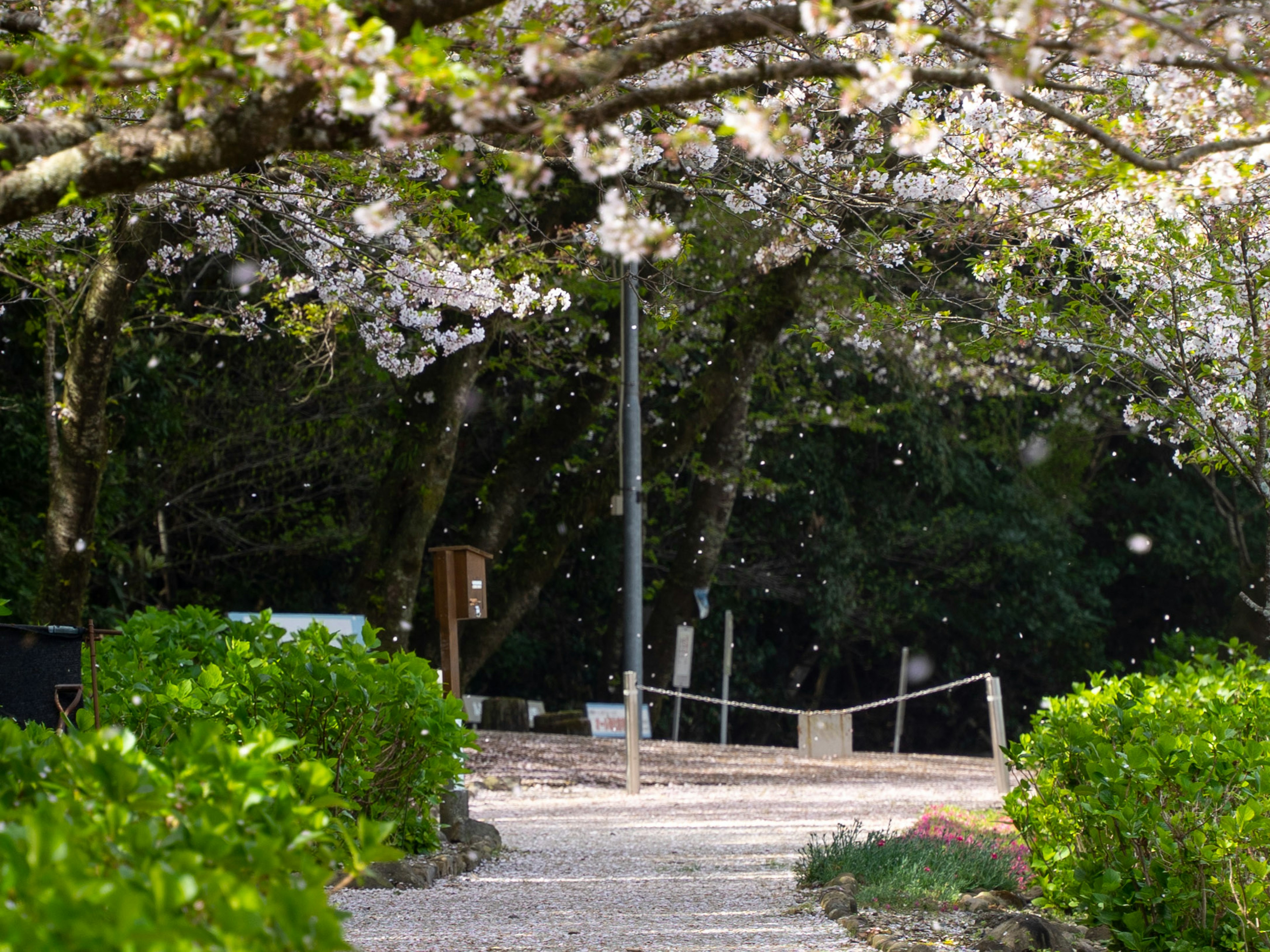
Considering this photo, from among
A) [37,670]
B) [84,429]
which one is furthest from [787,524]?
[37,670]

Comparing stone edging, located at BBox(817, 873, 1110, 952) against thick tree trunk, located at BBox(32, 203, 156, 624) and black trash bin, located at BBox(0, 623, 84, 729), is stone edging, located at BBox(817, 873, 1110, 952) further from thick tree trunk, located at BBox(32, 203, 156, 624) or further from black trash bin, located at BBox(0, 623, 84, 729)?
thick tree trunk, located at BBox(32, 203, 156, 624)

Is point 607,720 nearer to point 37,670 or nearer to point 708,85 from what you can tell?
point 37,670

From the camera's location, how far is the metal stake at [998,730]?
9531 millimetres

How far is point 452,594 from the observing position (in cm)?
798

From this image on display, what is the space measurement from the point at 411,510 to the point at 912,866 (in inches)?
240

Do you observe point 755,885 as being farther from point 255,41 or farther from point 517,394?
point 517,394

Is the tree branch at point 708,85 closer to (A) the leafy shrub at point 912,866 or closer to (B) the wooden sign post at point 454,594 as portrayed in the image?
(A) the leafy shrub at point 912,866

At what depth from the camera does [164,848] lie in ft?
6.44

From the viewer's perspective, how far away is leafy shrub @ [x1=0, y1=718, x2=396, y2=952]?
64.4 inches

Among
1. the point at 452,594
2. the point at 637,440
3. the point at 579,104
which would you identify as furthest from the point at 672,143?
the point at 637,440

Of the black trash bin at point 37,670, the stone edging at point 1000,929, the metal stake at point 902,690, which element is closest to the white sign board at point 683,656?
the metal stake at point 902,690

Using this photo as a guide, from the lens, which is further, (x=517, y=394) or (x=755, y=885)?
(x=517, y=394)

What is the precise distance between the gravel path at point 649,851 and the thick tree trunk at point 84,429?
3.08m

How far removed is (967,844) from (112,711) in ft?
13.4
